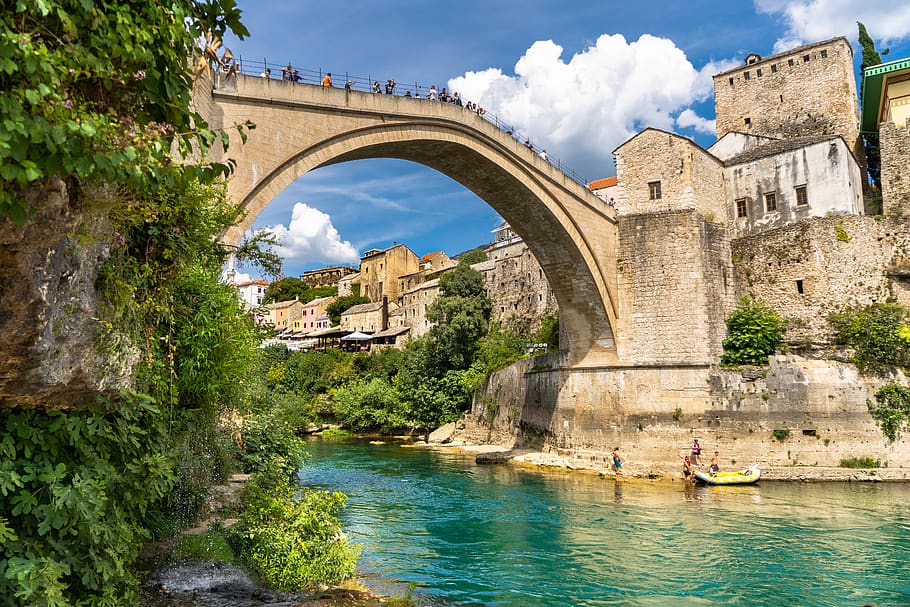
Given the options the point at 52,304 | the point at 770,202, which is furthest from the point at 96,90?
the point at 770,202

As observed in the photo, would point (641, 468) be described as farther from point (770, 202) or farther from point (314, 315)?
point (314, 315)

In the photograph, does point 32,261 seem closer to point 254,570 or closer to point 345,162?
point 254,570

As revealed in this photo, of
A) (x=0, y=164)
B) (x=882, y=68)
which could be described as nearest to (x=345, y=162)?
(x=0, y=164)

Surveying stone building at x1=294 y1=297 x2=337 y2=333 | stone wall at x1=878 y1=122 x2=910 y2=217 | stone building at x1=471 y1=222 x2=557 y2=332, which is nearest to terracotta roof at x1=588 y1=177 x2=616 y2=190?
stone building at x1=471 y1=222 x2=557 y2=332

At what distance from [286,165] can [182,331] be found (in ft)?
21.1

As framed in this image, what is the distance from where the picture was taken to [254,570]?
7070 mm

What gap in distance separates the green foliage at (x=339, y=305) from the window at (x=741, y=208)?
44.2m

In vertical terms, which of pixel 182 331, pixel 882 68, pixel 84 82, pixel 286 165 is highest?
pixel 882 68

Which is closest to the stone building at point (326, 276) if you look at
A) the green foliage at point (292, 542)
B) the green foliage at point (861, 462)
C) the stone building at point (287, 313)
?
the stone building at point (287, 313)

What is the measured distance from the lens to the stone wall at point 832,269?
1775 cm

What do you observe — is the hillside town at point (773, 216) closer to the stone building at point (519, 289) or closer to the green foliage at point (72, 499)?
the green foliage at point (72, 499)

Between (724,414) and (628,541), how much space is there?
7.83 meters

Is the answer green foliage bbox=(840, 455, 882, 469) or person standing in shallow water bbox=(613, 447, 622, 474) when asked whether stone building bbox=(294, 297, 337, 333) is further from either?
green foliage bbox=(840, 455, 882, 469)

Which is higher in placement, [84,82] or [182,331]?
[84,82]
